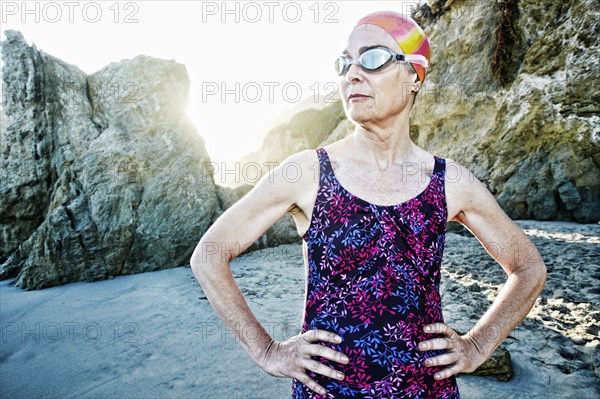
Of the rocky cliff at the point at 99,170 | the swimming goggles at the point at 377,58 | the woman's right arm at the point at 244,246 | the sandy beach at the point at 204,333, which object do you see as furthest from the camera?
the rocky cliff at the point at 99,170

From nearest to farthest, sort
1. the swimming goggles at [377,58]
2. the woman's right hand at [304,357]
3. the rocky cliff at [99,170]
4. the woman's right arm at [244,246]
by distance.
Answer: the woman's right hand at [304,357] < the woman's right arm at [244,246] < the swimming goggles at [377,58] < the rocky cliff at [99,170]

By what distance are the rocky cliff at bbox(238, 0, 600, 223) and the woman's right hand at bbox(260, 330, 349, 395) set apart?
31.8 feet

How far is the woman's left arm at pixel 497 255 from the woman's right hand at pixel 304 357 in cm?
73

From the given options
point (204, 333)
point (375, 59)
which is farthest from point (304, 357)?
point (204, 333)

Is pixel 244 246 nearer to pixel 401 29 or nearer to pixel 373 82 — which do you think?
pixel 373 82

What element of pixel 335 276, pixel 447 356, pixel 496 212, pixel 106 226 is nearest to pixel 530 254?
pixel 496 212

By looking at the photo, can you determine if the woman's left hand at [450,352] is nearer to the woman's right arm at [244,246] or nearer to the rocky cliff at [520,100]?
the woman's right arm at [244,246]

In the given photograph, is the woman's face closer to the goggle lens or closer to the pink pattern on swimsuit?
the goggle lens

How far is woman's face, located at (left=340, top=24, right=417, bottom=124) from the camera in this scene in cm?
166

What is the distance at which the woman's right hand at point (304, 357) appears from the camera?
1.32m

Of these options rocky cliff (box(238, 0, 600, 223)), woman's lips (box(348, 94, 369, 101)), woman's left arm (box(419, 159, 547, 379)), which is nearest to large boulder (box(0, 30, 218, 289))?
woman's lips (box(348, 94, 369, 101))

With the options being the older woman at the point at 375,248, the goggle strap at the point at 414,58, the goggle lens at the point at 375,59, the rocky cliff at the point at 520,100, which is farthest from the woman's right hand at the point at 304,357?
the rocky cliff at the point at 520,100

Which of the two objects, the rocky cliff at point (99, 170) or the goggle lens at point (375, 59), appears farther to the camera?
the rocky cliff at point (99, 170)

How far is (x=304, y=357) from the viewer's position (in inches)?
54.6
